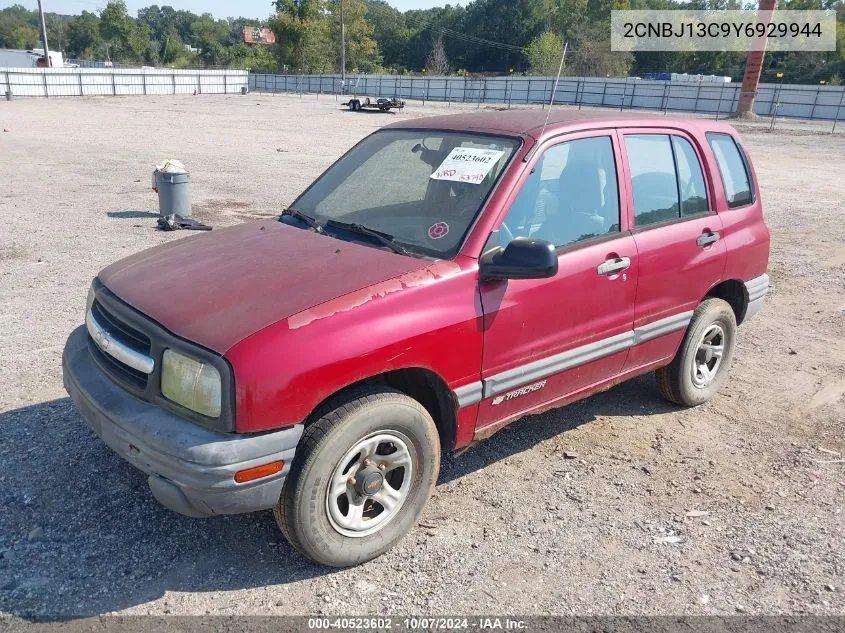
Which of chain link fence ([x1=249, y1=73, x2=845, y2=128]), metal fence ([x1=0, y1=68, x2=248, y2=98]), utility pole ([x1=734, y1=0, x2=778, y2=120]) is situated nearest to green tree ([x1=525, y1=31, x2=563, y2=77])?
chain link fence ([x1=249, y1=73, x2=845, y2=128])

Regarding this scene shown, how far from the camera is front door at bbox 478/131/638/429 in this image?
3344mm

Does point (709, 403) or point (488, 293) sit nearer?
point (488, 293)

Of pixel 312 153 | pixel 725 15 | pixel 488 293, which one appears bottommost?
pixel 312 153

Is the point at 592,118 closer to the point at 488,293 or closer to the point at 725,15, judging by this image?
the point at 488,293

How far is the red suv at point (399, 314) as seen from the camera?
2.66m

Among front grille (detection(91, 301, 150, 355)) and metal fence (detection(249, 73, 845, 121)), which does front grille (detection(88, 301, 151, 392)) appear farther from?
metal fence (detection(249, 73, 845, 121))

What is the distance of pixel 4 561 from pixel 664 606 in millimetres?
2854

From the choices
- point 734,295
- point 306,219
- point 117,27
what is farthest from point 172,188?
point 117,27

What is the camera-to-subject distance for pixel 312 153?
19.4m

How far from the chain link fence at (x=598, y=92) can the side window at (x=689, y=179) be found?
118 feet

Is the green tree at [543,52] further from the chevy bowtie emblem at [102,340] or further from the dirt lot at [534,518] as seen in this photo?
the chevy bowtie emblem at [102,340]

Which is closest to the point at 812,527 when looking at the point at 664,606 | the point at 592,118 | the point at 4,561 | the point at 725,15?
the point at 664,606

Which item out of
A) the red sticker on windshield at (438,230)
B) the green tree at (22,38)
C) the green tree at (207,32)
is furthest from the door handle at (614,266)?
the green tree at (22,38)

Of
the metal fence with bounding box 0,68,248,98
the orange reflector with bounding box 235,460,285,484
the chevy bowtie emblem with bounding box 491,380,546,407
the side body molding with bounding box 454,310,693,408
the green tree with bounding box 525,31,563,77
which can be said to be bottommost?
the metal fence with bounding box 0,68,248,98
